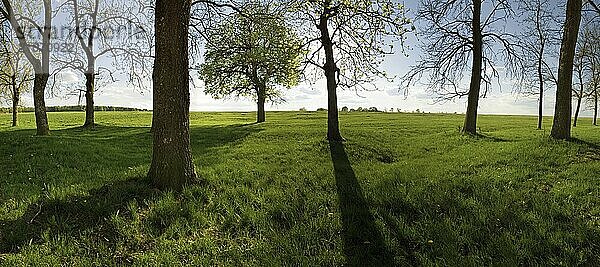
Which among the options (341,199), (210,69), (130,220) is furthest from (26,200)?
(210,69)

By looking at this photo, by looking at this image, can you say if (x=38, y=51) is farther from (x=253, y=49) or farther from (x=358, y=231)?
(x=358, y=231)

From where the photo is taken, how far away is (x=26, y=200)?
6.89 meters

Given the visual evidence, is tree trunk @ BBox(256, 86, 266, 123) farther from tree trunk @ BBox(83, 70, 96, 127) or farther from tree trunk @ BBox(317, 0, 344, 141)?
tree trunk @ BBox(317, 0, 344, 141)

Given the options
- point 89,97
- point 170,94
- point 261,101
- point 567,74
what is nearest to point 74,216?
point 170,94

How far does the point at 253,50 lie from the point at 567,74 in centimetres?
1175

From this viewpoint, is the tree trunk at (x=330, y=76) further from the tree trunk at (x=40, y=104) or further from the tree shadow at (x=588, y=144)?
the tree trunk at (x=40, y=104)

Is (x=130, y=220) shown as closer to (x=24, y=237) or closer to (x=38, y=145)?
(x=24, y=237)

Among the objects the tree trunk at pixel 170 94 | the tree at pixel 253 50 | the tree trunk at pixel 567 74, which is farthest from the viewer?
the tree trunk at pixel 567 74

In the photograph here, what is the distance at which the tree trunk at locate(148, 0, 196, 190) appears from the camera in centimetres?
766

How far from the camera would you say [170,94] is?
304 inches

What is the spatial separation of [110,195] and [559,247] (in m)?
7.33

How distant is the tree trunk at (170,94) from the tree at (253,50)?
2588mm

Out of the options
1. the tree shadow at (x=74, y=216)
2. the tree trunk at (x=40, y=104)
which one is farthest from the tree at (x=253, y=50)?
the tree trunk at (x=40, y=104)

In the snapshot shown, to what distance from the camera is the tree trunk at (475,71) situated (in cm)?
1936
